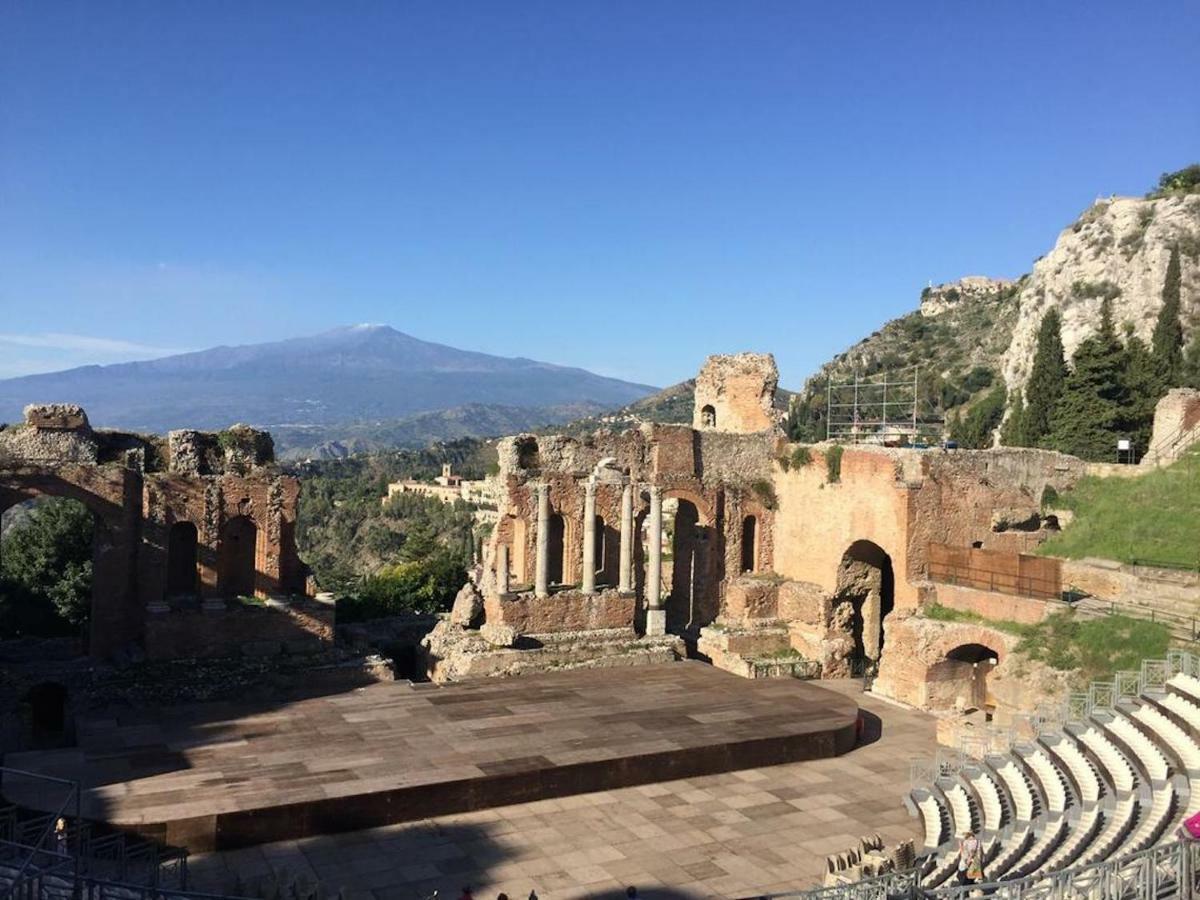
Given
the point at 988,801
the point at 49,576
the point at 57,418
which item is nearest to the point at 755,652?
A: the point at 988,801

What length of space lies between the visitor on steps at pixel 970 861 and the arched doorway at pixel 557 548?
53.5 feet

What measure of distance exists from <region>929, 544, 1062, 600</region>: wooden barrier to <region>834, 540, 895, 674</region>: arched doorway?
91.7 inches

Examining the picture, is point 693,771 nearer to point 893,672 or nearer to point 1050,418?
Answer: point 893,672

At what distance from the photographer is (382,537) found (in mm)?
82250

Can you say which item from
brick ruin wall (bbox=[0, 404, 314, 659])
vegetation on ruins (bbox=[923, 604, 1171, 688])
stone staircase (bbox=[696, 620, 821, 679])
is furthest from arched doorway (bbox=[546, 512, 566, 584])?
vegetation on ruins (bbox=[923, 604, 1171, 688])

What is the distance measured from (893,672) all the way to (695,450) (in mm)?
9023

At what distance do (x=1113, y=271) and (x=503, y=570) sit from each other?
63.0 metres

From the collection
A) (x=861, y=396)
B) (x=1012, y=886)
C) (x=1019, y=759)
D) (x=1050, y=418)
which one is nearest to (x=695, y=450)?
(x=1019, y=759)

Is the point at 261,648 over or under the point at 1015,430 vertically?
under

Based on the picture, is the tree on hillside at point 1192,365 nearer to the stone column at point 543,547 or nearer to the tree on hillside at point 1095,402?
the tree on hillside at point 1095,402

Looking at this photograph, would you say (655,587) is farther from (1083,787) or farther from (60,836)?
(60,836)

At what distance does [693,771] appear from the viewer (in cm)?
1977

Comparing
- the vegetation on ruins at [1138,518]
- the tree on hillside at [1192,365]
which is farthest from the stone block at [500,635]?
the tree on hillside at [1192,365]

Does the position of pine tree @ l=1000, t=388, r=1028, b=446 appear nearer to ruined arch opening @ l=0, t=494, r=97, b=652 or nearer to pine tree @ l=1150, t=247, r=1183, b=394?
pine tree @ l=1150, t=247, r=1183, b=394
